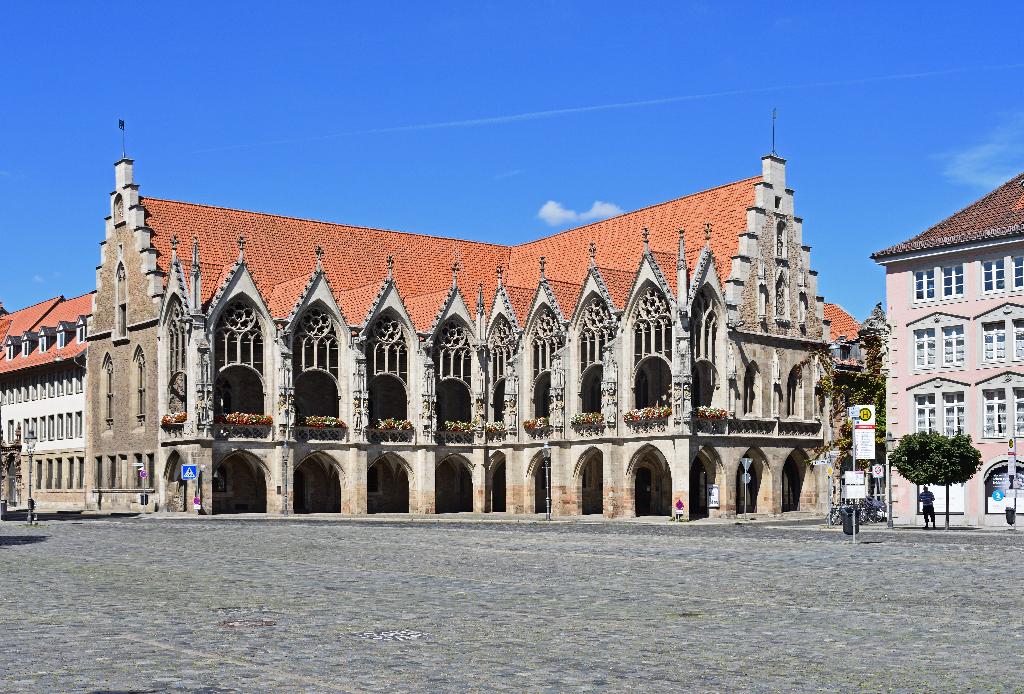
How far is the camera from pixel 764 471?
70938 millimetres

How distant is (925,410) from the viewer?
5972 centimetres

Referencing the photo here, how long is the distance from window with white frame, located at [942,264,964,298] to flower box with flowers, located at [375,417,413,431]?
99.0 ft

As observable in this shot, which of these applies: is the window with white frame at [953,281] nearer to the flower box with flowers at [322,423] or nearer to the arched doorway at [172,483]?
the flower box with flowers at [322,423]

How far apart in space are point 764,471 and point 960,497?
45.9 feet

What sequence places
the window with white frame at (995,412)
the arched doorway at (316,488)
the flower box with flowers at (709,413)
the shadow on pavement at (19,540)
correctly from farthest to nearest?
the arched doorway at (316,488) < the flower box with flowers at (709,413) < the window with white frame at (995,412) < the shadow on pavement at (19,540)

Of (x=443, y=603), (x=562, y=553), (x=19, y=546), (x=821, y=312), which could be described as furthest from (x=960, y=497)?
(x=443, y=603)

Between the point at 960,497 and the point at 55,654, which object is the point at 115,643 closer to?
the point at 55,654

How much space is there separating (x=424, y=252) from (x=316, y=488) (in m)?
16.9

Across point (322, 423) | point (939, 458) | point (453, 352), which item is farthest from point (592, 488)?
point (939, 458)

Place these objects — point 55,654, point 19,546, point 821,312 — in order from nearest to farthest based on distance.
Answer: point 55,654, point 19,546, point 821,312

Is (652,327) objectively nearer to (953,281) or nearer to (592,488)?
(592,488)

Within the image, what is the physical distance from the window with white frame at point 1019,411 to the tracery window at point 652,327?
55.6ft

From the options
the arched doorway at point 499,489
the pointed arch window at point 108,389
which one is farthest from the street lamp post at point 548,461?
the pointed arch window at point 108,389

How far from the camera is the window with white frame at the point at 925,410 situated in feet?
195
